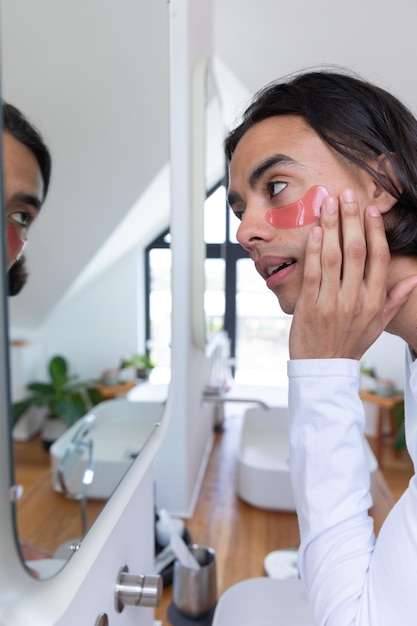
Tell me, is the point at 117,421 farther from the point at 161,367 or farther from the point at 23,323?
the point at 23,323

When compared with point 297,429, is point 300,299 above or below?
above

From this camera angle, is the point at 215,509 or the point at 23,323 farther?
the point at 215,509

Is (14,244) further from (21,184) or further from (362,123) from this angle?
(362,123)

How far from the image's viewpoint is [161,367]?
0.83 meters

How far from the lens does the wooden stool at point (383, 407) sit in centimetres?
278

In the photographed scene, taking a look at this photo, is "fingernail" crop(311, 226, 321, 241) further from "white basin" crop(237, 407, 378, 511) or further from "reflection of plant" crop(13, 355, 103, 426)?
"white basin" crop(237, 407, 378, 511)

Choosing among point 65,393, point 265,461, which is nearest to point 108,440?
point 65,393

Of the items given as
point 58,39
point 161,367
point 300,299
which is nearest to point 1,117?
point 58,39

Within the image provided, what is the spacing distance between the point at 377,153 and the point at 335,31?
1.79ft

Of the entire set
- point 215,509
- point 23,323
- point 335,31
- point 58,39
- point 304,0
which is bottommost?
point 215,509

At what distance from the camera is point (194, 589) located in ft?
2.34

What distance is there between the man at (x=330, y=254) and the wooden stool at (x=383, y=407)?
2406 millimetres

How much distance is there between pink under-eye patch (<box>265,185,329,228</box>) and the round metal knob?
Result: 16.1 inches

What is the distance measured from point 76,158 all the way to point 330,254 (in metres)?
0.26
